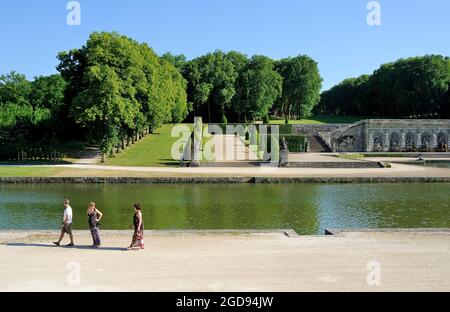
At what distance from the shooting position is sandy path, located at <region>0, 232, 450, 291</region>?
10.7 metres

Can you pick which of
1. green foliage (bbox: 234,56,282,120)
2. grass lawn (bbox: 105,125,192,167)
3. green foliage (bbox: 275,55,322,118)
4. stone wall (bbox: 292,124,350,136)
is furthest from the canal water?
green foliage (bbox: 275,55,322,118)

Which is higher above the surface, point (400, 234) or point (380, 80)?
point (380, 80)

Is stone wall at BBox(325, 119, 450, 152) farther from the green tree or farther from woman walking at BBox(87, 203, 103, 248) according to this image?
woman walking at BBox(87, 203, 103, 248)

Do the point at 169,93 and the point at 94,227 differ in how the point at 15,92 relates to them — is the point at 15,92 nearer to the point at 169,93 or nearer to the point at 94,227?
the point at 169,93

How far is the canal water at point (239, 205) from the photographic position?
20.7 meters

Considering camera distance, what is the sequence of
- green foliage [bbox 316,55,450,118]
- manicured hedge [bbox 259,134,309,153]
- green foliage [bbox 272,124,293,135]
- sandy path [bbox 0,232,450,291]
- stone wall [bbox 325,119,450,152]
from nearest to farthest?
sandy path [bbox 0,232,450,291] < manicured hedge [bbox 259,134,309,153] < stone wall [bbox 325,119,450,152] < green foliage [bbox 272,124,293,135] < green foliage [bbox 316,55,450,118]

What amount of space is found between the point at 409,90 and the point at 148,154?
61668mm

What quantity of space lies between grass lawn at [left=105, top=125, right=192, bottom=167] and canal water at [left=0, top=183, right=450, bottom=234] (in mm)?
11067

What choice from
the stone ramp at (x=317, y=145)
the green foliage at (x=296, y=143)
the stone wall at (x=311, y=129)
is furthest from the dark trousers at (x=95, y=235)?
the stone wall at (x=311, y=129)

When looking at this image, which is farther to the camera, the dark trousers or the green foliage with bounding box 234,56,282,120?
the green foliage with bounding box 234,56,282,120
